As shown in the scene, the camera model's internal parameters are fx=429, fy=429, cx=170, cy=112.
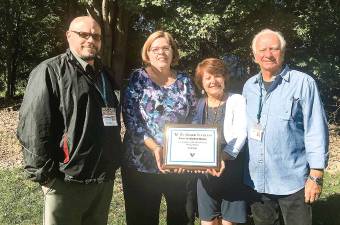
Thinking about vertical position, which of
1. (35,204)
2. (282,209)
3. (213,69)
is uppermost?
(213,69)

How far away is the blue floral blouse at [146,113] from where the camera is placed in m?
4.20

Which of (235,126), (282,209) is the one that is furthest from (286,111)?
→ (282,209)

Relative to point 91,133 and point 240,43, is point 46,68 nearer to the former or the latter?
point 91,133

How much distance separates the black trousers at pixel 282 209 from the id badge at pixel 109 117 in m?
1.55

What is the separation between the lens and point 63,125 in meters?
3.74

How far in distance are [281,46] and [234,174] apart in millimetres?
1303

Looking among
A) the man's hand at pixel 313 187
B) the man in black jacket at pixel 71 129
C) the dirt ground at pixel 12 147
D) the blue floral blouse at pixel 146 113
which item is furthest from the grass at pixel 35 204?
the man's hand at pixel 313 187

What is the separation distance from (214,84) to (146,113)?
0.72m

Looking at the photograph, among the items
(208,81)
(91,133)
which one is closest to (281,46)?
(208,81)

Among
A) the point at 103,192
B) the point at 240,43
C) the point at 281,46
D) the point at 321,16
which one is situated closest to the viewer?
the point at 281,46

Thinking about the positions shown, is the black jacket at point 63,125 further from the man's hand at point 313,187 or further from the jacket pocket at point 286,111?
the man's hand at point 313,187

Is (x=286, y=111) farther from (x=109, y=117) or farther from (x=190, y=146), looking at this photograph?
(x=109, y=117)


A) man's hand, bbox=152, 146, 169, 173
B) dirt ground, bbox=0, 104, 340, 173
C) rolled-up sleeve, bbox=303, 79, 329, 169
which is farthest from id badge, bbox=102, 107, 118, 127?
dirt ground, bbox=0, 104, 340, 173

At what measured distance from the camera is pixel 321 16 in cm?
1445
